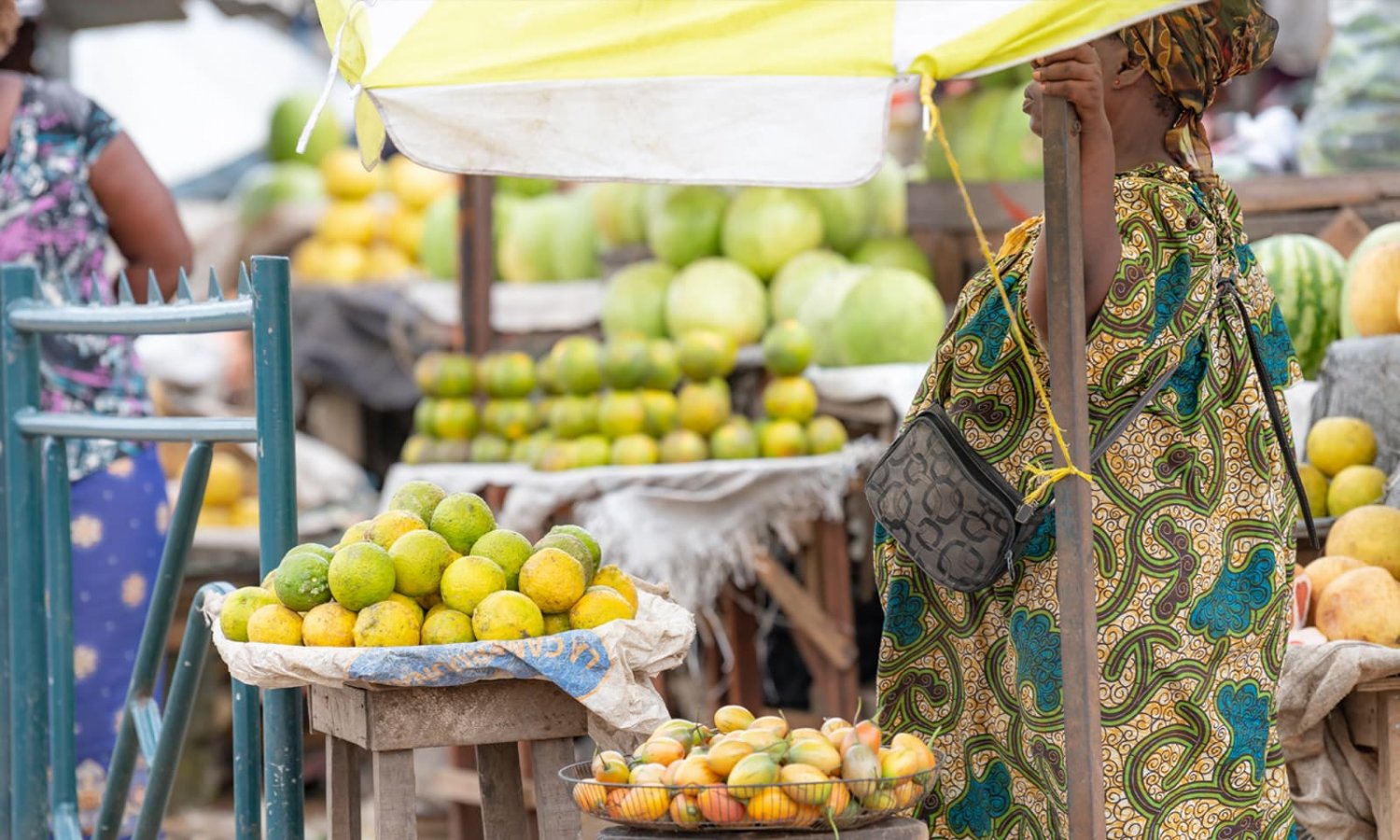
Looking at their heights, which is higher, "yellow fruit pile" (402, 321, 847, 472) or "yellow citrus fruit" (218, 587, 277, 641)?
"yellow fruit pile" (402, 321, 847, 472)

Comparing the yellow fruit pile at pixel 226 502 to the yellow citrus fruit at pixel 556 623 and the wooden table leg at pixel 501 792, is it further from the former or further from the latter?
the yellow citrus fruit at pixel 556 623

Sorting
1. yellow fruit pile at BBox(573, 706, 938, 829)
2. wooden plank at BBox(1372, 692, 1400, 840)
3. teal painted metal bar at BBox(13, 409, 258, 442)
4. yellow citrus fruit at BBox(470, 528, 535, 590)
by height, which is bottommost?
wooden plank at BBox(1372, 692, 1400, 840)

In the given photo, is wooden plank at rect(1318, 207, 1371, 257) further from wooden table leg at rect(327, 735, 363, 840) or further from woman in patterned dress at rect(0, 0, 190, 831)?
wooden table leg at rect(327, 735, 363, 840)

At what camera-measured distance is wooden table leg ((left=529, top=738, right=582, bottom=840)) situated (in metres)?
2.51

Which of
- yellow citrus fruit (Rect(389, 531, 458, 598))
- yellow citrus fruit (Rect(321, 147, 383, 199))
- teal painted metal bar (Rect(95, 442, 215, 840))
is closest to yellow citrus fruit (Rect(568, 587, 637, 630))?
yellow citrus fruit (Rect(389, 531, 458, 598))

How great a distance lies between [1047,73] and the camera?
2.26m

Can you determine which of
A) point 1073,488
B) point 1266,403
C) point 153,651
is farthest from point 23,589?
point 1266,403

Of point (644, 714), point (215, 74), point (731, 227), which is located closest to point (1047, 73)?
point (644, 714)

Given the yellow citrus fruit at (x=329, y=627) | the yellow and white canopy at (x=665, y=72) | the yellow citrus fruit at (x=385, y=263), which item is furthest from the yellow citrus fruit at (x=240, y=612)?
the yellow citrus fruit at (x=385, y=263)

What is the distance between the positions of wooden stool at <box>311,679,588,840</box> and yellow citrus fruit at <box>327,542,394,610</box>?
0.13 metres

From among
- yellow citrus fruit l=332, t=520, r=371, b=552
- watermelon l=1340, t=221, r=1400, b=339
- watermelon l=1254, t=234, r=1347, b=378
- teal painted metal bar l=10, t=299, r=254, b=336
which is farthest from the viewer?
watermelon l=1254, t=234, r=1347, b=378

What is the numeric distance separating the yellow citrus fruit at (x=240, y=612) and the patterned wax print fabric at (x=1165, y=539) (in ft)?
3.93

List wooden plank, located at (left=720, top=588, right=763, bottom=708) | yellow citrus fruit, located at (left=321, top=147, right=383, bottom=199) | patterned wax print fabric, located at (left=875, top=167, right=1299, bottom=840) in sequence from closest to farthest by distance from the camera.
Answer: patterned wax print fabric, located at (left=875, top=167, right=1299, bottom=840) → wooden plank, located at (left=720, top=588, right=763, bottom=708) → yellow citrus fruit, located at (left=321, top=147, right=383, bottom=199)

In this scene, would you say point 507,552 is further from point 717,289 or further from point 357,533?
point 717,289
